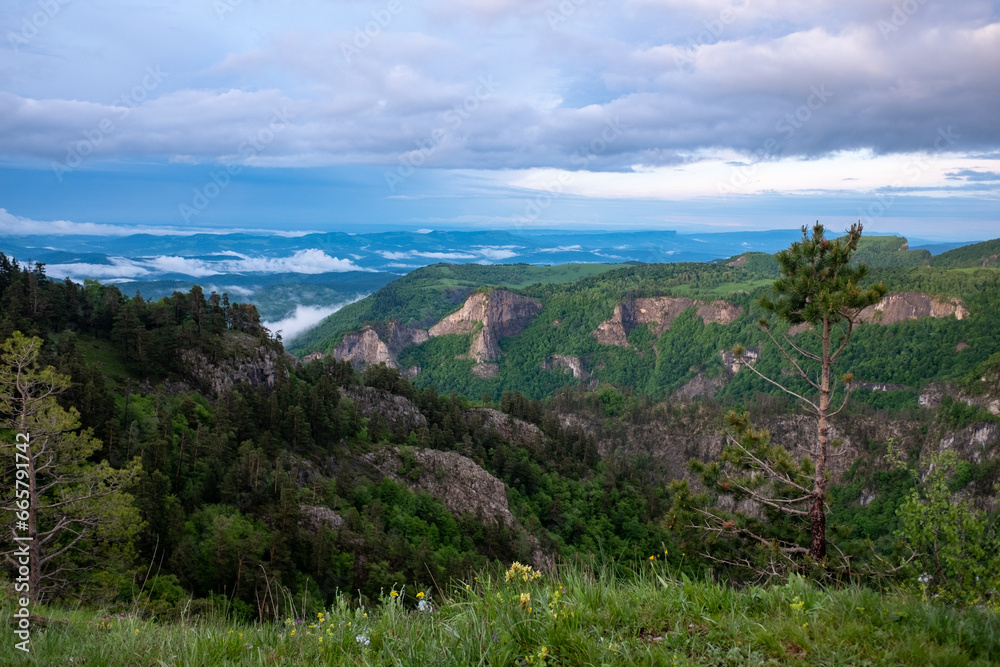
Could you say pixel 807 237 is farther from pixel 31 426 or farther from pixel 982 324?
pixel 982 324

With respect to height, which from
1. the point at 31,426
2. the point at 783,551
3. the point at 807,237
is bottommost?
the point at 783,551

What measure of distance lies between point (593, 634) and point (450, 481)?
2056 inches

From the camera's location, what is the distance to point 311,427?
51.5 metres

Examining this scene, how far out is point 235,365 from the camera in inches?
2183

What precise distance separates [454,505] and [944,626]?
50170mm

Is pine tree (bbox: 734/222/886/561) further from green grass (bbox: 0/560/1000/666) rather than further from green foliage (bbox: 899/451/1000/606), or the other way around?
green grass (bbox: 0/560/1000/666)

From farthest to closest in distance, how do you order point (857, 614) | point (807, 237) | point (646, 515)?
point (646, 515) < point (807, 237) < point (857, 614)

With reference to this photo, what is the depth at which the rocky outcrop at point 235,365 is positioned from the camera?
168 ft

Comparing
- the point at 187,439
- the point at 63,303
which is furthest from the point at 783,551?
the point at 63,303

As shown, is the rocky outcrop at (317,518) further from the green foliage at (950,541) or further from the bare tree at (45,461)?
the green foliage at (950,541)

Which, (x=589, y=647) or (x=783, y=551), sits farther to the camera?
(x=783, y=551)

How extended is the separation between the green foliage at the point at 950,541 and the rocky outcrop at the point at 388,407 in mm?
56601

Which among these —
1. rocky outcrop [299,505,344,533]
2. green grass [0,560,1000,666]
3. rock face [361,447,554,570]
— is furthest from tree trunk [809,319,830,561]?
rock face [361,447,554,570]

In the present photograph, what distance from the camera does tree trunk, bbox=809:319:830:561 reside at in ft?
44.8
